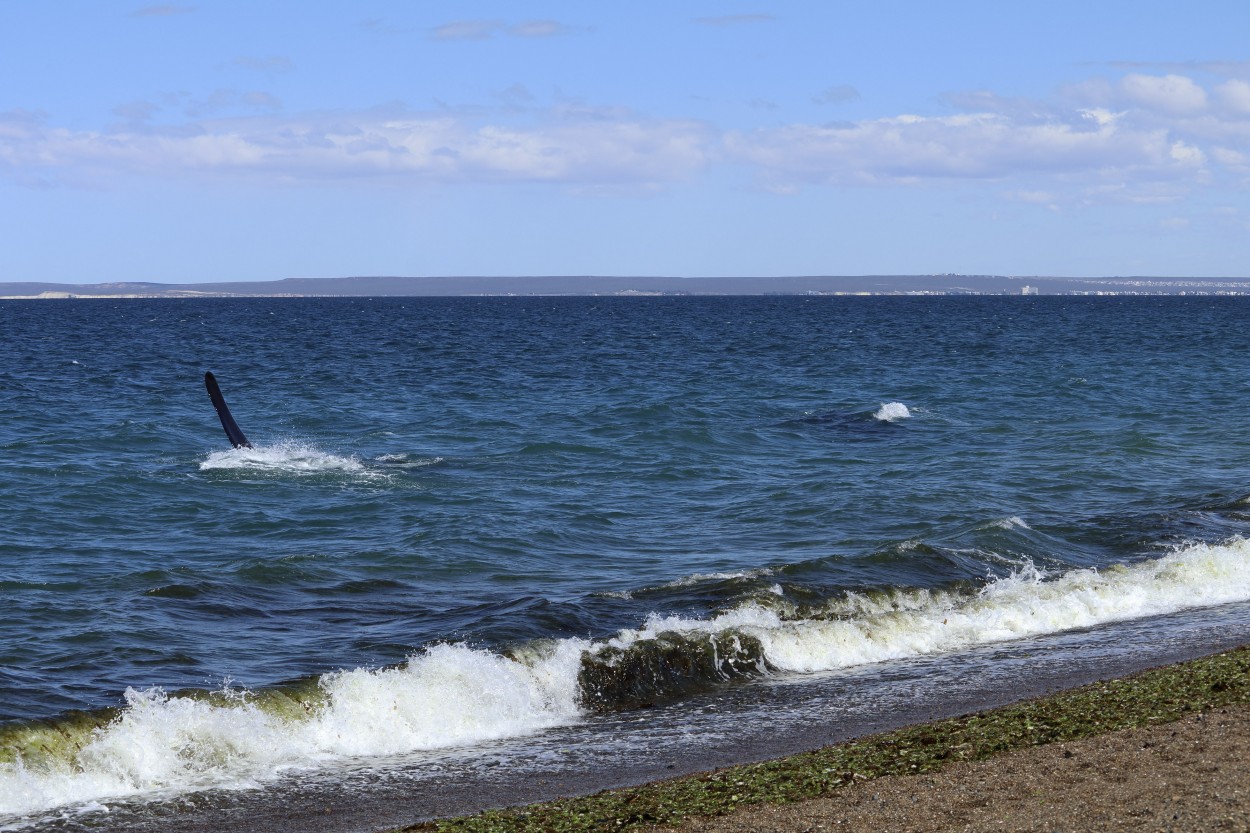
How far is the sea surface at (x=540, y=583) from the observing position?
10.0 meters

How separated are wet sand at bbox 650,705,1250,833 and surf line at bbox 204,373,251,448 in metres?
19.5

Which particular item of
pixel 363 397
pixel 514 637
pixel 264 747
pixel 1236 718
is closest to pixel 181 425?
pixel 363 397

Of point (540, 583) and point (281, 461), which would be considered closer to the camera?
point (540, 583)

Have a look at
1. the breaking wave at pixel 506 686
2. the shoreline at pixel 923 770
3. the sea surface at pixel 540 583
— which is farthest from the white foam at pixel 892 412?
the shoreline at pixel 923 770

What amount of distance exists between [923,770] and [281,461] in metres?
19.8

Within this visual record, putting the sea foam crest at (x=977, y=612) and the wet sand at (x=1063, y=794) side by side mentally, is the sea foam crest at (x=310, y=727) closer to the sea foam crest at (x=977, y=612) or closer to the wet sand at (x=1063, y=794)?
the sea foam crest at (x=977, y=612)

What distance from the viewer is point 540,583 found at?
15.9m

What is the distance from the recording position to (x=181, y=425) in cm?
3189

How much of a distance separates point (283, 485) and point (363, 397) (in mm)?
16575

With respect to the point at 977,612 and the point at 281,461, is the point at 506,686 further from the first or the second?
the point at 281,461

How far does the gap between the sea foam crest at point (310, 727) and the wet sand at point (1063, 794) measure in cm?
368

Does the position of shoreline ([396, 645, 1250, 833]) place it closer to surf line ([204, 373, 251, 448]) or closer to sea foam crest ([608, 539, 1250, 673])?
sea foam crest ([608, 539, 1250, 673])

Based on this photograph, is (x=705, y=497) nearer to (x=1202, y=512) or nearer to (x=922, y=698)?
(x=1202, y=512)

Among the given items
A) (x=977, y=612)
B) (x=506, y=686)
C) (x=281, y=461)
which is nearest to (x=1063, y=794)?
(x=506, y=686)
